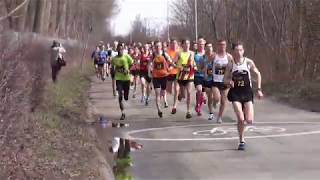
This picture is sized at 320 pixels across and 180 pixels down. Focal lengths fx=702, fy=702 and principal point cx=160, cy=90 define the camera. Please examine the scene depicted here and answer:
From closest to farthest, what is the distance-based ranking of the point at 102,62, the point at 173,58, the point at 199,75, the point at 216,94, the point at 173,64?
the point at 216,94 → the point at 199,75 → the point at 173,64 → the point at 173,58 → the point at 102,62

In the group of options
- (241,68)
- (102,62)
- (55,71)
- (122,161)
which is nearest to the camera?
(122,161)

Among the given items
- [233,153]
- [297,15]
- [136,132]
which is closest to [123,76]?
[136,132]

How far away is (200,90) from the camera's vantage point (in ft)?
58.0

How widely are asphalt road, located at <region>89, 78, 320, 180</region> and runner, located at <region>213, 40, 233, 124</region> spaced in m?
0.48

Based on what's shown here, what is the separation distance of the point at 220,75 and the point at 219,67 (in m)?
0.25

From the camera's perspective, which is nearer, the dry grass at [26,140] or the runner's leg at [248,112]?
the dry grass at [26,140]

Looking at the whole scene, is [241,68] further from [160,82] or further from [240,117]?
[160,82]

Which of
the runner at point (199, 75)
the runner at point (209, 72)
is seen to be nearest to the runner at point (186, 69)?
the runner at point (199, 75)

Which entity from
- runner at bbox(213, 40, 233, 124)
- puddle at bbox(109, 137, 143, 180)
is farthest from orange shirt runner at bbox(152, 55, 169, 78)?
puddle at bbox(109, 137, 143, 180)

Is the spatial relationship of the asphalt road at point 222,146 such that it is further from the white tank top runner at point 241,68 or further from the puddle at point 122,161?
the white tank top runner at point 241,68

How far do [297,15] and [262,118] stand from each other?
34.2 ft

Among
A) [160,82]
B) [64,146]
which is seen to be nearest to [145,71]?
[160,82]

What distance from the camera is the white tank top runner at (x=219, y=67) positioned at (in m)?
15.5

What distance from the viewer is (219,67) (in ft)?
51.5
